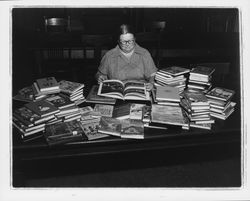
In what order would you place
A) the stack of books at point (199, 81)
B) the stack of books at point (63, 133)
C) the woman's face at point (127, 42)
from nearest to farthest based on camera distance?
the stack of books at point (63, 133) → the stack of books at point (199, 81) → the woman's face at point (127, 42)

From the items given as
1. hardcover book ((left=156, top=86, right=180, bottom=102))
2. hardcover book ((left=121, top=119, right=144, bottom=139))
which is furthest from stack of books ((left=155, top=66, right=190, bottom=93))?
hardcover book ((left=121, top=119, right=144, bottom=139))

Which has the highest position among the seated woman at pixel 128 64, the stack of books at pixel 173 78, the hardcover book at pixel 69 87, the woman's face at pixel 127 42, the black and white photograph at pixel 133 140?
the woman's face at pixel 127 42

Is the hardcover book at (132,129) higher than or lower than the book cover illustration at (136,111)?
lower

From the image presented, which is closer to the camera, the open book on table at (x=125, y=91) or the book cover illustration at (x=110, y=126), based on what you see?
the book cover illustration at (x=110, y=126)

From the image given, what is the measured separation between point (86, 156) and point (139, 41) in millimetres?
2715

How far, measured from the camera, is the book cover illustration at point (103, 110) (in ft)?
7.11

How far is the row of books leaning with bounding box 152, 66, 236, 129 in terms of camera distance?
2100 mm

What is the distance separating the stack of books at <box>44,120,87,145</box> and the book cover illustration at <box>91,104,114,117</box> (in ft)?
0.78

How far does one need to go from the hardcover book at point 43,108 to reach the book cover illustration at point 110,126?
1.17 feet

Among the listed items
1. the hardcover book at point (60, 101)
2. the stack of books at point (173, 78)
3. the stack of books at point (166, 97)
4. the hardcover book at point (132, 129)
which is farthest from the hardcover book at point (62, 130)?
the stack of books at point (173, 78)

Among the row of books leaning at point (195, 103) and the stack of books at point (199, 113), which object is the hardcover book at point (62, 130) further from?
the stack of books at point (199, 113)
